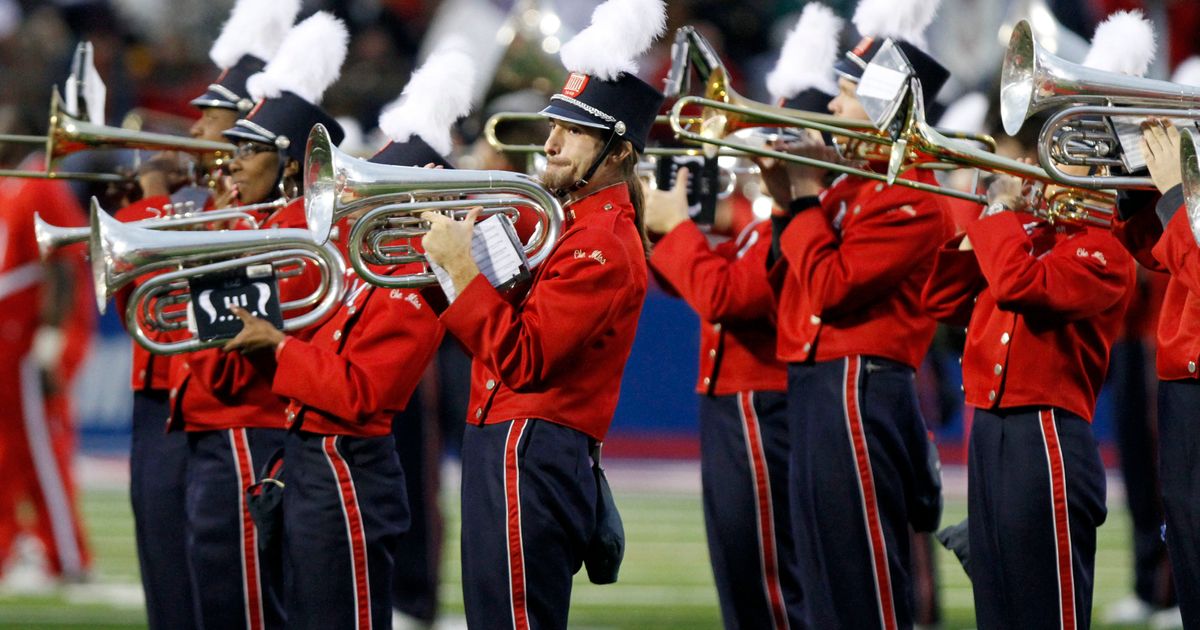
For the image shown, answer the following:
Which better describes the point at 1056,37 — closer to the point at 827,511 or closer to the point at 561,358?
the point at 827,511

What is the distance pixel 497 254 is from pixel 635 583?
17.2 feet

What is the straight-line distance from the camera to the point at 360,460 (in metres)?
5.41

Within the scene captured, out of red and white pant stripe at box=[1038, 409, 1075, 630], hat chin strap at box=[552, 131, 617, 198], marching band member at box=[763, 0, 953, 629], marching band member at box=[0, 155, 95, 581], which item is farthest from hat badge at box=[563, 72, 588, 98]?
marching band member at box=[0, 155, 95, 581]

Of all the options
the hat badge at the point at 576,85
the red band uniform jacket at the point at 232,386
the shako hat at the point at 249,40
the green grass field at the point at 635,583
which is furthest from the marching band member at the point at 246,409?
the green grass field at the point at 635,583

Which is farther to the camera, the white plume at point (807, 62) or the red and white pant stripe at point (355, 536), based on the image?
the white plume at point (807, 62)

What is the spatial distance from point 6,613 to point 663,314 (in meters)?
6.60

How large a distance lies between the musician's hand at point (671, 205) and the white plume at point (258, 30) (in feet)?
4.80

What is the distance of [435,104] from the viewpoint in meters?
5.54

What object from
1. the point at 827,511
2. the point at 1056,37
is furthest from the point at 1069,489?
the point at 1056,37

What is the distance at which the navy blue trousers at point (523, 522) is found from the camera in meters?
4.82

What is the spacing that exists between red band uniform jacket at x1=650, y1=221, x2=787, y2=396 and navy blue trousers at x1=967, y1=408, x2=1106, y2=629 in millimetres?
1157

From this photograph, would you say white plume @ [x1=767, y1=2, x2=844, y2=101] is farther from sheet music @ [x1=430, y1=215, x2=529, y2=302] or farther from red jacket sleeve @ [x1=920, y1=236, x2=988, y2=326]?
sheet music @ [x1=430, y1=215, x2=529, y2=302]

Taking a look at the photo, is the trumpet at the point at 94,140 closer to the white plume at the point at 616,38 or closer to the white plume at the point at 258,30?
the white plume at the point at 258,30

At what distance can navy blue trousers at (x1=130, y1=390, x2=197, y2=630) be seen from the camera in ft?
19.9
